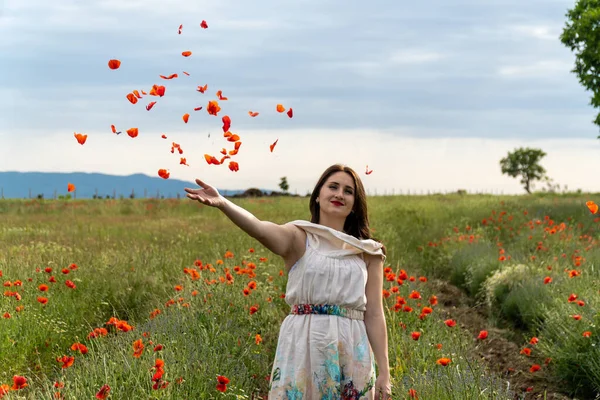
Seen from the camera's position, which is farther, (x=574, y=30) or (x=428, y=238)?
(x=574, y=30)

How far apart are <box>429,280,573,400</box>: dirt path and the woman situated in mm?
1534

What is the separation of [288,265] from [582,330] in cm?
394

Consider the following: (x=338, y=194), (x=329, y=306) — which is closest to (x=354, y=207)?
(x=338, y=194)

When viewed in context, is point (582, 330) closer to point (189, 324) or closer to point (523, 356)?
point (523, 356)

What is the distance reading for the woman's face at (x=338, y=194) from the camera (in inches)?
144

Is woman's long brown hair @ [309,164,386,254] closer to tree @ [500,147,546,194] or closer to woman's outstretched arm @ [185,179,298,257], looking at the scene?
woman's outstretched arm @ [185,179,298,257]

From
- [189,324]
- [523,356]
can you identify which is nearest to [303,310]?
[189,324]

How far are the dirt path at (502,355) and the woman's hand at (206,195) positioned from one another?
2.52m

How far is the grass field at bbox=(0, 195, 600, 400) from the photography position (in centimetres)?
432

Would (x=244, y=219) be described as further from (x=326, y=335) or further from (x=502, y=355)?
(x=502, y=355)

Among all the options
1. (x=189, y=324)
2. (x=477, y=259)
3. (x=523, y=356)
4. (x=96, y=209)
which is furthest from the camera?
(x=96, y=209)

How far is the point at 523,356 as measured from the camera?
23.9 feet

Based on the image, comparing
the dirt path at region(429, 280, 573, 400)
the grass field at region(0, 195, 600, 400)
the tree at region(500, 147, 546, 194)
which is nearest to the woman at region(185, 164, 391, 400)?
the grass field at region(0, 195, 600, 400)

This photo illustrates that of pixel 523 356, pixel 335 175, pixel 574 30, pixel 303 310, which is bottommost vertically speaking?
pixel 523 356
